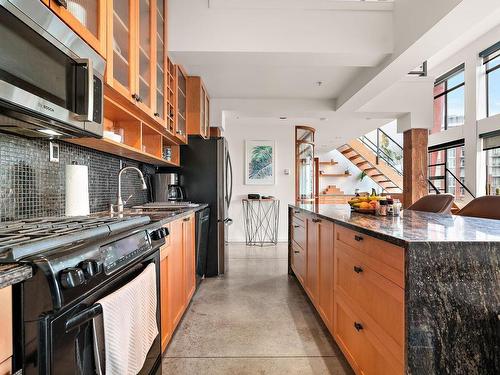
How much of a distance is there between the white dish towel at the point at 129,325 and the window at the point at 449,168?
7.09 metres

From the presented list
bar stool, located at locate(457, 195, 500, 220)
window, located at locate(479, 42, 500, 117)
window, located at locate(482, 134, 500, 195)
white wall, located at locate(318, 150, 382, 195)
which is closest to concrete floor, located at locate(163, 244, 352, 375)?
bar stool, located at locate(457, 195, 500, 220)

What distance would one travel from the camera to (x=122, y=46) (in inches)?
71.5

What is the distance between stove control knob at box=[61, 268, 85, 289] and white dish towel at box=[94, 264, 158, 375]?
0.17 m

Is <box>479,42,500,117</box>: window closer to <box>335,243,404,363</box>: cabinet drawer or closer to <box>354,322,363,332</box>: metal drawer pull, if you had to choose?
<box>335,243,404,363</box>: cabinet drawer

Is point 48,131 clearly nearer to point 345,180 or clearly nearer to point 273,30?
point 273,30

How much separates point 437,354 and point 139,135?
2171mm

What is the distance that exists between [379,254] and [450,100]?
298 inches

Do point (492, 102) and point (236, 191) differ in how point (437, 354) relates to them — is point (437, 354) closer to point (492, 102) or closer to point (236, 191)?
point (236, 191)

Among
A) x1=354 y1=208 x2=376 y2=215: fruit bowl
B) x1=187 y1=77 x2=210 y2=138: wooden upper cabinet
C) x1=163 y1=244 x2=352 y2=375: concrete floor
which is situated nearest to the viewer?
x1=163 y1=244 x2=352 y2=375: concrete floor

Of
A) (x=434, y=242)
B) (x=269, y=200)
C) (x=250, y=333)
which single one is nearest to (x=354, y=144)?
(x=269, y=200)

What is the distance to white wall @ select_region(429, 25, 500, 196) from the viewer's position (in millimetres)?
5871

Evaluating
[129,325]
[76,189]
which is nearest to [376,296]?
[129,325]

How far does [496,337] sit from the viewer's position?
1.03 metres

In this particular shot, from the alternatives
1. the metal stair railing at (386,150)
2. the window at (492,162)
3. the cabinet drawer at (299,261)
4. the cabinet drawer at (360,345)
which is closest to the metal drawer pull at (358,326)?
the cabinet drawer at (360,345)
